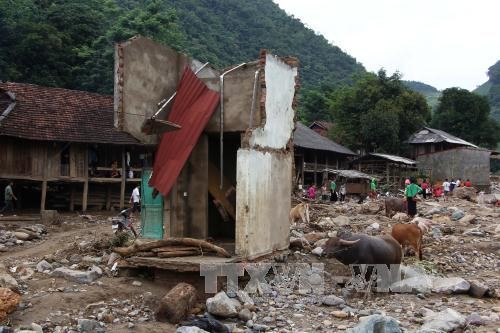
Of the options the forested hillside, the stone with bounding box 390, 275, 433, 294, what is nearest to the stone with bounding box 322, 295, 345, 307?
the stone with bounding box 390, 275, 433, 294

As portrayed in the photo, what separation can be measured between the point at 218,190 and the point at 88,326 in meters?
4.63

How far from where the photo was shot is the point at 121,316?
25.4 ft

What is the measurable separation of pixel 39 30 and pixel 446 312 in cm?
3349

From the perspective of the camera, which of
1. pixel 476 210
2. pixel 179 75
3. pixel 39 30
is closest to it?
pixel 179 75

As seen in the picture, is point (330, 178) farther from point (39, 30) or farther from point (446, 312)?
point (446, 312)

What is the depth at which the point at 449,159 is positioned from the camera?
129 feet

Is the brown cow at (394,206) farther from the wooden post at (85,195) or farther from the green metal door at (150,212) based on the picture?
the wooden post at (85,195)

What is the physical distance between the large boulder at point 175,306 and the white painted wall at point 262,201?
152cm

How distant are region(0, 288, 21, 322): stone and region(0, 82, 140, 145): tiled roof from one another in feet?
45.0

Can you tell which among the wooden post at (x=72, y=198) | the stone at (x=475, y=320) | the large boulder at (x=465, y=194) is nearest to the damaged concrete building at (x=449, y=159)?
the large boulder at (x=465, y=194)

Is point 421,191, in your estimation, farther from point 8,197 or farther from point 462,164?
point 8,197

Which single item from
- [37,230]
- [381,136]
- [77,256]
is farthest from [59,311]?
[381,136]

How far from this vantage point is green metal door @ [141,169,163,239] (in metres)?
11.4

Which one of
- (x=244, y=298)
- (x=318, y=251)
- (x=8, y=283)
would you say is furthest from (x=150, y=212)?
(x=244, y=298)
